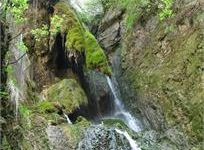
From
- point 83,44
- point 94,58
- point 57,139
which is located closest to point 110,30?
point 83,44

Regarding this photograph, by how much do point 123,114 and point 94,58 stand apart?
3.30 meters

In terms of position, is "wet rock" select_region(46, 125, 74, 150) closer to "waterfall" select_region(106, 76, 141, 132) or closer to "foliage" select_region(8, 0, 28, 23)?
"waterfall" select_region(106, 76, 141, 132)

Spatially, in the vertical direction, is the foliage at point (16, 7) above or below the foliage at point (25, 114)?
above

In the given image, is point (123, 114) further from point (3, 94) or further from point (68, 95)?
point (3, 94)

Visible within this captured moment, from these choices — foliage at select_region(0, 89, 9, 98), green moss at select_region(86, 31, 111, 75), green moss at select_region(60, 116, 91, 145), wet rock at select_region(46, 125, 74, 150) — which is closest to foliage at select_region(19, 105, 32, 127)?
wet rock at select_region(46, 125, 74, 150)

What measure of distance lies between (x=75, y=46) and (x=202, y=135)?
8.27 m

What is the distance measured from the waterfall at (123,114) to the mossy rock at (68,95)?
4.66 ft

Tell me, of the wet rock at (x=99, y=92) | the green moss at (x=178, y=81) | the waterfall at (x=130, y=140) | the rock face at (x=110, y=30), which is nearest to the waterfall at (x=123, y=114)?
the wet rock at (x=99, y=92)

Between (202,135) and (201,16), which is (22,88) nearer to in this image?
(202,135)

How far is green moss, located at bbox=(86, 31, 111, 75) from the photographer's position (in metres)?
19.2

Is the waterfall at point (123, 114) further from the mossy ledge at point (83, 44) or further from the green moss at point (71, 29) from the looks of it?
the green moss at point (71, 29)

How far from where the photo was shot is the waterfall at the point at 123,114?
16406 millimetres

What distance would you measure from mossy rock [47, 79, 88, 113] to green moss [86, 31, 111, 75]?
4.67 ft

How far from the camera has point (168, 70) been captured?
15.9 meters
